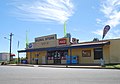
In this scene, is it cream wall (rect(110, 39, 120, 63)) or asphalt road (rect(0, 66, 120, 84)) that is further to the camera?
cream wall (rect(110, 39, 120, 63))

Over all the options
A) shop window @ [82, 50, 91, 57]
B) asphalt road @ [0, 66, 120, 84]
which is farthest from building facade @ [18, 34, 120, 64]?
asphalt road @ [0, 66, 120, 84]

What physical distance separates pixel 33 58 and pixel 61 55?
35.9 feet

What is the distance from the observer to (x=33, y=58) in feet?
206

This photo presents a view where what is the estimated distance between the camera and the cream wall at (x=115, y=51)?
43009 millimetres

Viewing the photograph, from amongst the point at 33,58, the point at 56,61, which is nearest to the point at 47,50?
the point at 56,61

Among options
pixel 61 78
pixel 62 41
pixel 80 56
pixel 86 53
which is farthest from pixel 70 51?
pixel 61 78

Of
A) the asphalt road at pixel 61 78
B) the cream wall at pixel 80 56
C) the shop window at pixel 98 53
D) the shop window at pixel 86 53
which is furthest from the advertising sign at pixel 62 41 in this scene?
the asphalt road at pixel 61 78

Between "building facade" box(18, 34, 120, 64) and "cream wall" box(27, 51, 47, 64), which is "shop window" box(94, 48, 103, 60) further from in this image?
"cream wall" box(27, 51, 47, 64)

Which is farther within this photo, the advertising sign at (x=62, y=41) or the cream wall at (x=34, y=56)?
the cream wall at (x=34, y=56)

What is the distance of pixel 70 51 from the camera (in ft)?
169

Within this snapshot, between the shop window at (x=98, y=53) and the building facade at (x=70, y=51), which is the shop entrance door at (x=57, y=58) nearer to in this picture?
the building facade at (x=70, y=51)

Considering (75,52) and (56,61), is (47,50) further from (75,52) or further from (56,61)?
(75,52)

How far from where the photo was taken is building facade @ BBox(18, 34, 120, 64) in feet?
144

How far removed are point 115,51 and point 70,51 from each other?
35.7 feet
